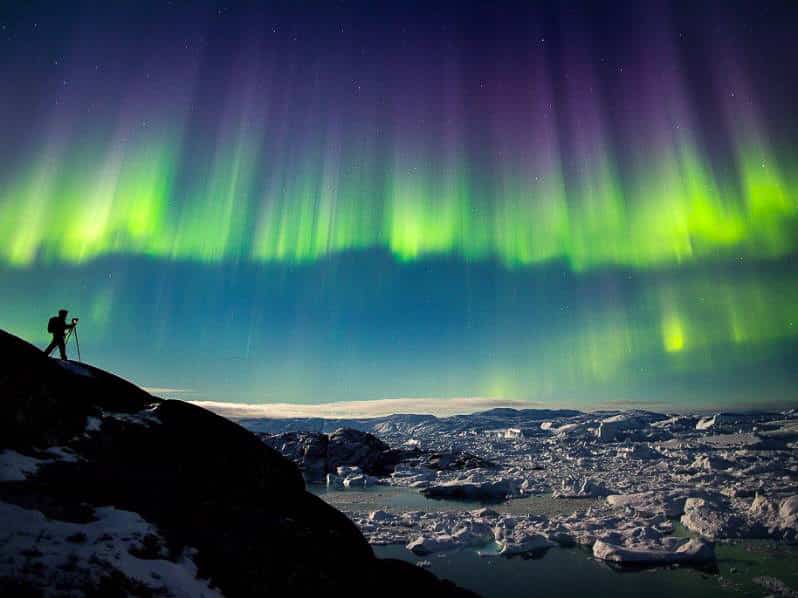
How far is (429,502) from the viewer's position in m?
53.2

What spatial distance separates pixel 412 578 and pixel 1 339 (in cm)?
1373

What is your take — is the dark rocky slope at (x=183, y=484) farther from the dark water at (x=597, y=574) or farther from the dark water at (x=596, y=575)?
the dark water at (x=597, y=574)

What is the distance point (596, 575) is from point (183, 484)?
23.9m

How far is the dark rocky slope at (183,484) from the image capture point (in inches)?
404

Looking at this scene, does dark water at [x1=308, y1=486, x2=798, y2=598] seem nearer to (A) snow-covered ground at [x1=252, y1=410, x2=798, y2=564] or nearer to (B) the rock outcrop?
(A) snow-covered ground at [x1=252, y1=410, x2=798, y2=564]

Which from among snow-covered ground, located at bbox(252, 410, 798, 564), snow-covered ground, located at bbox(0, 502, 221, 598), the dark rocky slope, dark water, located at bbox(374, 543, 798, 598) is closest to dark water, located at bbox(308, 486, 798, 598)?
dark water, located at bbox(374, 543, 798, 598)

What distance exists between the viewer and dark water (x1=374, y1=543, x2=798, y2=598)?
2388cm

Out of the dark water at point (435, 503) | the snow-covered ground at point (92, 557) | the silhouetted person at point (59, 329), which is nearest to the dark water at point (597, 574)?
the dark water at point (435, 503)

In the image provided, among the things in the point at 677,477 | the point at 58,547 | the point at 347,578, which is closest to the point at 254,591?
the point at 347,578

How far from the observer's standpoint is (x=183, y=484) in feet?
41.8

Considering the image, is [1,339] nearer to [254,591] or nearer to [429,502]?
[254,591]

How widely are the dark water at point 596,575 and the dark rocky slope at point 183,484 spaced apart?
12.8 meters

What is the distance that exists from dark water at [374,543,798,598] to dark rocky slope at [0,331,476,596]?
12816mm

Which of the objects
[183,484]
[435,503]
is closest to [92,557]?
[183,484]
